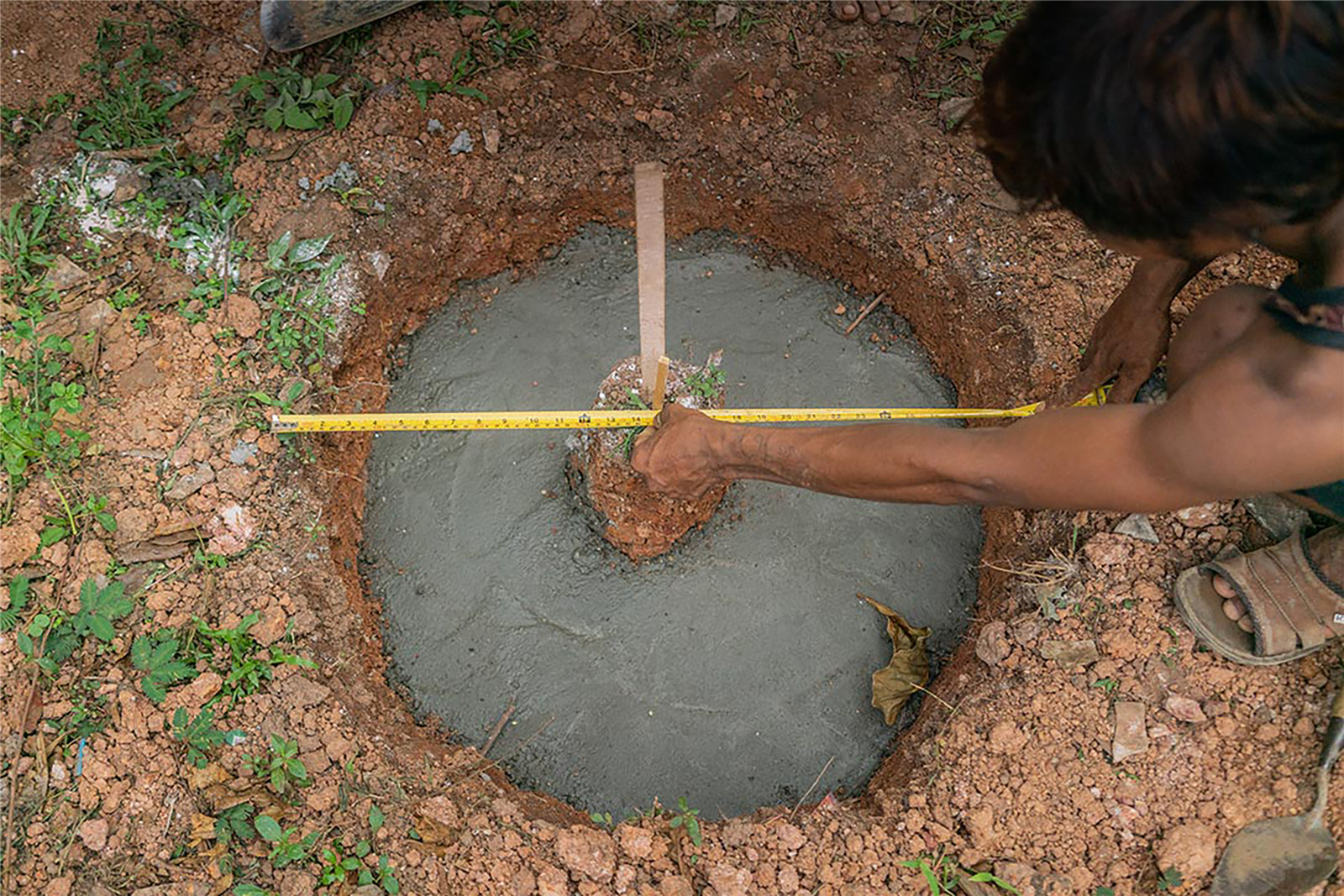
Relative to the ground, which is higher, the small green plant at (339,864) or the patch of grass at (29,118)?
the patch of grass at (29,118)

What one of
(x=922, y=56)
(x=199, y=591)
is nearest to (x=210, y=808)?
(x=199, y=591)

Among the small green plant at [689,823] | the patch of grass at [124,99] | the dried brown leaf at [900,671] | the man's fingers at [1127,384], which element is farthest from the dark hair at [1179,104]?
the patch of grass at [124,99]

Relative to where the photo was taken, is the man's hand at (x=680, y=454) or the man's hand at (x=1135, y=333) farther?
the man's hand at (x=1135, y=333)

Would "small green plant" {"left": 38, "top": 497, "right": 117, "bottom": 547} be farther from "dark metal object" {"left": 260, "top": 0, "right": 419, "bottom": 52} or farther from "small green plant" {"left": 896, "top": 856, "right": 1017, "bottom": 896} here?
"small green plant" {"left": 896, "top": 856, "right": 1017, "bottom": 896}

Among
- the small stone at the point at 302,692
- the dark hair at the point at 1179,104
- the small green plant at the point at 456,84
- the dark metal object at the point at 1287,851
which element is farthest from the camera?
the small green plant at the point at 456,84

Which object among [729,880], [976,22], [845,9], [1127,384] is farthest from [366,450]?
[976,22]

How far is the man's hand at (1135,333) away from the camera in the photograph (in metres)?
2.51

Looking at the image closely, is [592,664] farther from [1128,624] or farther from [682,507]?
[1128,624]

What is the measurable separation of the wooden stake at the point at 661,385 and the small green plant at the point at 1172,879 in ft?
5.99

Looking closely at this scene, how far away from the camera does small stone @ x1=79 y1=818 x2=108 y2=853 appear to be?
8.04 ft

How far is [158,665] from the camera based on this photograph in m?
2.59

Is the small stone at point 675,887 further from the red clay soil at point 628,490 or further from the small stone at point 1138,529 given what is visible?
the small stone at point 1138,529

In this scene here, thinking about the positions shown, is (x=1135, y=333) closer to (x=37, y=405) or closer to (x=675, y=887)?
(x=675, y=887)

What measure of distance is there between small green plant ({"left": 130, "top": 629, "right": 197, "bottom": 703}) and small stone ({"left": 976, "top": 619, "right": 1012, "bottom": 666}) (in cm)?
228
